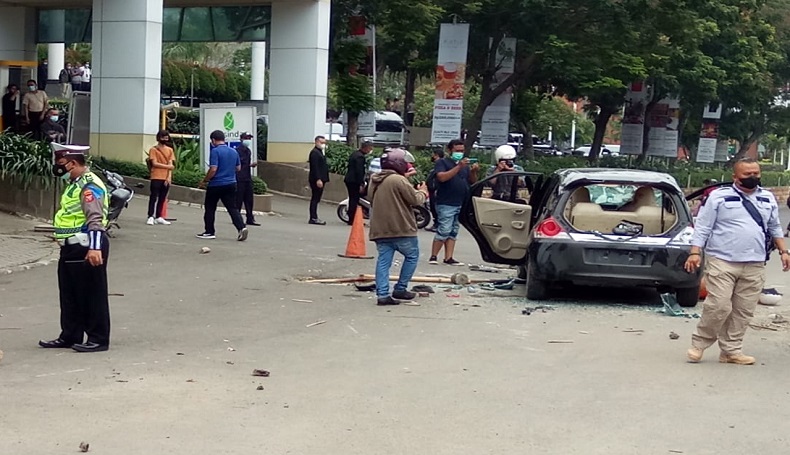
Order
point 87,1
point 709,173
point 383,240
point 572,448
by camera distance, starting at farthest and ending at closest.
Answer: point 709,173, point 87,1, point 383,240, point 572,448

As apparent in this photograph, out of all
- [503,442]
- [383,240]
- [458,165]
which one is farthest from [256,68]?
[503,442]

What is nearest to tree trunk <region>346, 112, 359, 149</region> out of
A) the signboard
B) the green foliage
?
the signboard

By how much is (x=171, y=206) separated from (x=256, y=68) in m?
28.7

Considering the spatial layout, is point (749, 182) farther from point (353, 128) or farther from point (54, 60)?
point (54, 60)

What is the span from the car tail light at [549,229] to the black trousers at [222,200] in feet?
19.5

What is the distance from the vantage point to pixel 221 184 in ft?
54.4

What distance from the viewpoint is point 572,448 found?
6586 millimetres

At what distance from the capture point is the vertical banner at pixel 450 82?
96.4 feet

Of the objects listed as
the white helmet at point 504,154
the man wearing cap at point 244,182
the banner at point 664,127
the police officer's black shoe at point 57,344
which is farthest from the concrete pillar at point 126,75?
the banner at point 664,127

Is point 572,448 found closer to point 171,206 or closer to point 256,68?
point 171,206

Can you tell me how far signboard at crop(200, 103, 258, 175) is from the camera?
23.5 meters

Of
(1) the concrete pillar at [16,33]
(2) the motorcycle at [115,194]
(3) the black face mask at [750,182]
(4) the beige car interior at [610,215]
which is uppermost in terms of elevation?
(1) the concrete pillar at [16,33]

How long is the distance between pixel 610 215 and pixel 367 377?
16.6 feet

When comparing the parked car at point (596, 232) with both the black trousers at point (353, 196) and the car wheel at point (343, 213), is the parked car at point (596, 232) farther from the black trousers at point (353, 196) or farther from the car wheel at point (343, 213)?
the car wheel at point (343, 213)
